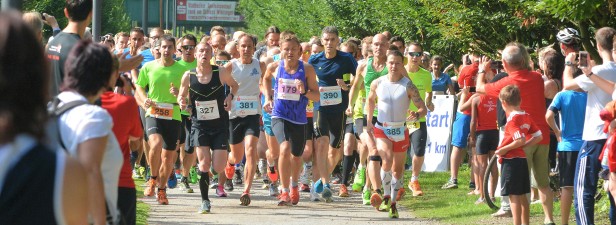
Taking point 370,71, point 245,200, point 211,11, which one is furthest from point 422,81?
point 211,11

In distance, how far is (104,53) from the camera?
16.5 feet

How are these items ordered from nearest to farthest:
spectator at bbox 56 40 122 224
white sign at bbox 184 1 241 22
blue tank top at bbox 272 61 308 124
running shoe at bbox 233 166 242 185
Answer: spectator at bbox 56 40 122 224 → blue tank top at bbox 272 61 308 124 → running shoe at bbox 233 166 242 185 → white sign at bbox 184 1 241 22

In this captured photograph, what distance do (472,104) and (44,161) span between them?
1103cm

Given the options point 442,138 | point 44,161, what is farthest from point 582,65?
point 442,138

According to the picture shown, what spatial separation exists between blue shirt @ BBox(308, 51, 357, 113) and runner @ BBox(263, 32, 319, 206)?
1157 mm

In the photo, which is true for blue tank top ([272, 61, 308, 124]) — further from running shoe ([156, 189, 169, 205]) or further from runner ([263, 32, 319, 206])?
running shoe ([156, 189, 169, 205])

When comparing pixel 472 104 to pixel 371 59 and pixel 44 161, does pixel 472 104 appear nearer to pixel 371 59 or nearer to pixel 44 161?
pixel 371 59

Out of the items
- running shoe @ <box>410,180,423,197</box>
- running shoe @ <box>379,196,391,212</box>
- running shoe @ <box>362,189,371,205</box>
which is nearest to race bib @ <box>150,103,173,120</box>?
running shoe @ <box>362,189,371,205</box>

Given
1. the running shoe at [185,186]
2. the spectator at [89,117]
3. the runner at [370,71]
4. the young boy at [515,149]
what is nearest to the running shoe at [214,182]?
the running shoe at [185,186]

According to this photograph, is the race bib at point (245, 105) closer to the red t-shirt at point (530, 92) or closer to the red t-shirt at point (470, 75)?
the red t-shirt at point (470, 75)

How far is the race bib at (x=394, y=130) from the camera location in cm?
1273

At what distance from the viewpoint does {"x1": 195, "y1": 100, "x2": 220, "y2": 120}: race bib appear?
13.3m

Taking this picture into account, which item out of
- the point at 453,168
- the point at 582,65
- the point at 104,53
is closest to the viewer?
the point at 104,53

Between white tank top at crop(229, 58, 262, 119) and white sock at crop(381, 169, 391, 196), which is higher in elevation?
white tank top at crop(229, 58, 262, 119)
